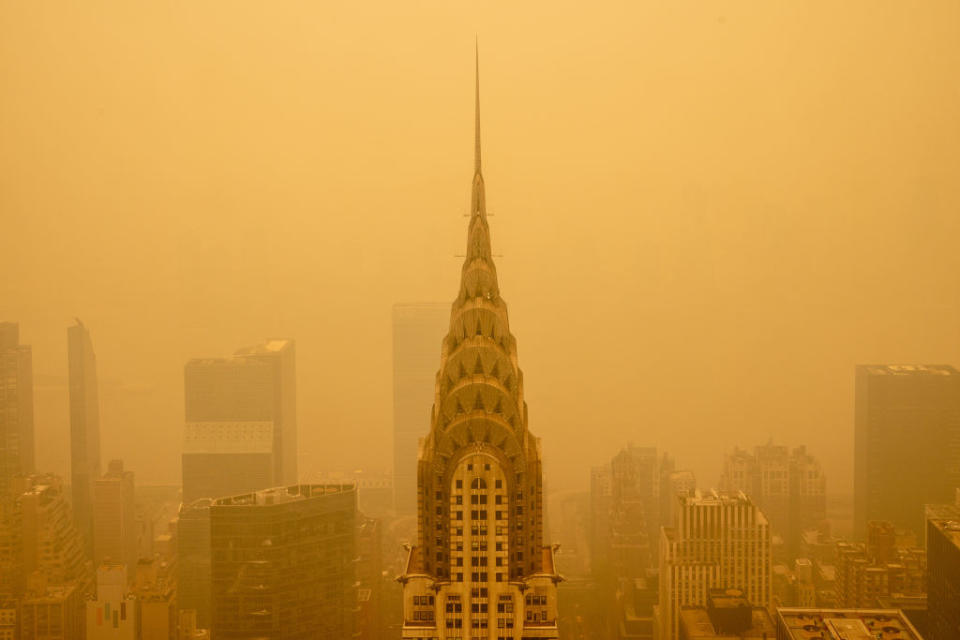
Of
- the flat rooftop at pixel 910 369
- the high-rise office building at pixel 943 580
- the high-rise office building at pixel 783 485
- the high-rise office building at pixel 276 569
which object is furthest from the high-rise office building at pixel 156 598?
the flat rooftop at pixel 910 369

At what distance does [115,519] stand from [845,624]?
838 cm

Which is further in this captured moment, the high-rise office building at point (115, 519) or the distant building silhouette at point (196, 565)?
the high-rise office building at point (115, 519)

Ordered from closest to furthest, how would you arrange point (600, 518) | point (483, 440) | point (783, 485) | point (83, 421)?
point (483, 440) → point (83, 421) → point (600, 518) → point (783, 485)

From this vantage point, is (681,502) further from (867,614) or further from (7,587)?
(7,587)

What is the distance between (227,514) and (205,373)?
6.47 feet

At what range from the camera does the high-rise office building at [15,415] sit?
44.4 feet

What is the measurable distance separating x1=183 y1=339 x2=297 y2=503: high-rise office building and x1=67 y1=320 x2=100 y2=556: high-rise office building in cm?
109

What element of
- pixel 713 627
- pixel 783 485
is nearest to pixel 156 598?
pixel 713 627

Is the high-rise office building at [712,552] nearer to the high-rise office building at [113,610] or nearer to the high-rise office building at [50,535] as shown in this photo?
the high-rise office building at [113,610]

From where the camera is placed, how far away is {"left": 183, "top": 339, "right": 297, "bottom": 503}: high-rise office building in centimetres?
1375

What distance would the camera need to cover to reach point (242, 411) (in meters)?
13.9

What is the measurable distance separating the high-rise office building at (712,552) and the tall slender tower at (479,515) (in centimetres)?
465

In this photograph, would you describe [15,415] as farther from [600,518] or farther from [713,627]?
[713,627]

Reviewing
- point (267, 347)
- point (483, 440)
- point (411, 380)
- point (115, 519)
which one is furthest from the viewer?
point (267, 347)
